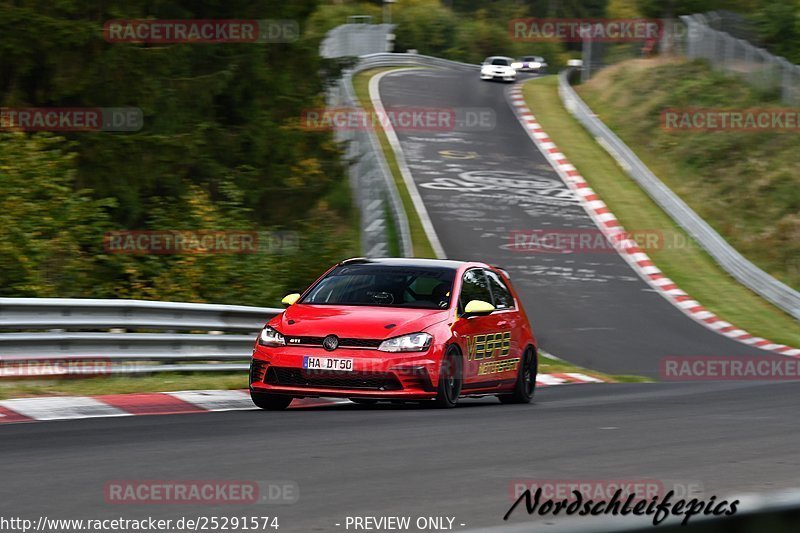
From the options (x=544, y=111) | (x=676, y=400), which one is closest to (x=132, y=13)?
(x=676, y=400)

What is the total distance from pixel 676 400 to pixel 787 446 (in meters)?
4.31

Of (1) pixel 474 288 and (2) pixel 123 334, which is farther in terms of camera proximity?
(2) pixel 123 334

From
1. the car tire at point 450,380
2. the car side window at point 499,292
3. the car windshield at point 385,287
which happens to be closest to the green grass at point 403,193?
the car side window at point 499,292

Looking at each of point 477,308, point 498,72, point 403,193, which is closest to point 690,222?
point 403,193

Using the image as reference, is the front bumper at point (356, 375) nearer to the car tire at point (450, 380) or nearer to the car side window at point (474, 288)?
the car tire at point (450, 380)

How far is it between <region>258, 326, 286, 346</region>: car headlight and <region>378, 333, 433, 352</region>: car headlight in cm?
89

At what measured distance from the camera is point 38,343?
12656mm

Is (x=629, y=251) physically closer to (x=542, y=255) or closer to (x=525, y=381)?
(x=542, y=255)

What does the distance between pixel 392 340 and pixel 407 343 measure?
133 mm

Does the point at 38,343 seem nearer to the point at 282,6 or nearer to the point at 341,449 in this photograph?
the point at 341,449

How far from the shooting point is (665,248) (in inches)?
1260

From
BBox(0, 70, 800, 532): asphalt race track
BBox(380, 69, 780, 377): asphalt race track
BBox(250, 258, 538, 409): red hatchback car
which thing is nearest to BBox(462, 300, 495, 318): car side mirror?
BBox(250, 258, 538, 409): red hatchback car

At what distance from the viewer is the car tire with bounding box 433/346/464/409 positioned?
454 inches

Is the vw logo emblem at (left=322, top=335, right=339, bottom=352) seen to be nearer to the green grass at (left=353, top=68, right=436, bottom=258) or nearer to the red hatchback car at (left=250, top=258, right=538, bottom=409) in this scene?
the red hatchback car at (left=250, top=258, right=538, bottom=409)
